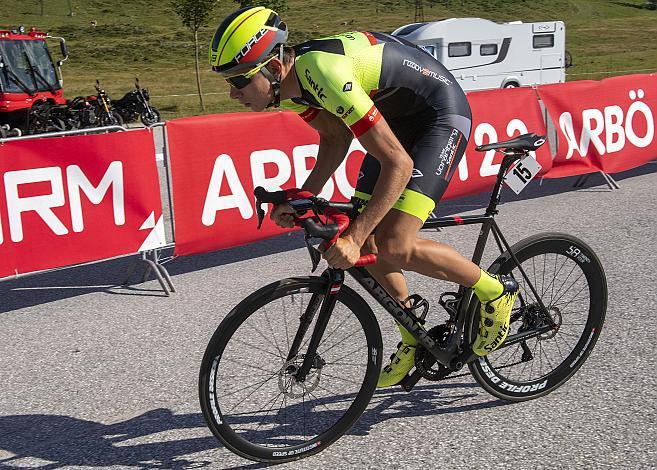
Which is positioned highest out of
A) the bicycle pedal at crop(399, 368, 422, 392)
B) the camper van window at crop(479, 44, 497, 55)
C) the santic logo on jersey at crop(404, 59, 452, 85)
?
the santic logo on jersey at crop(404, 59, 452, 85)

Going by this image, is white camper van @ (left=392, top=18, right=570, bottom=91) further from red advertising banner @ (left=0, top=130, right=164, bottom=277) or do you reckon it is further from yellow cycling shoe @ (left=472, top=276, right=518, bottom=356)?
yellow cycling shoe @ (left=472, top=276, right=518, bottom=356)

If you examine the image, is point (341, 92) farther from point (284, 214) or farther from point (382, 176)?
point (284, 214)

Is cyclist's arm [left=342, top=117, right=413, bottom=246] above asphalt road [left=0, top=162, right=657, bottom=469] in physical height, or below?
above

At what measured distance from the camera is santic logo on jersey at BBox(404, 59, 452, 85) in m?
3.64

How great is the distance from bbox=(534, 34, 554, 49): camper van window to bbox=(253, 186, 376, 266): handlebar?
101 feet

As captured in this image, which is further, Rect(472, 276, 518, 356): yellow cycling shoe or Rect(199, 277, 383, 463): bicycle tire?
Rect(472, 276, 518, 356): yellow cycling shoe

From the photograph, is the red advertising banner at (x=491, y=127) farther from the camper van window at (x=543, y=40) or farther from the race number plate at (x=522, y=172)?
the camper van window at (x=543, y=40)

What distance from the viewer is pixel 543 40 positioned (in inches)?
1270

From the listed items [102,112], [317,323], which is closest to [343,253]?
[317,323]

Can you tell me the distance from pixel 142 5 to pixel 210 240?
5402 inches

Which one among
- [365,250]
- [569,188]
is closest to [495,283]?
[365,250]

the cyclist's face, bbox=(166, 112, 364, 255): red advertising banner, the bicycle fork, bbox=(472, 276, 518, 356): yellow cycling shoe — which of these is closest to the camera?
the cyclist's face

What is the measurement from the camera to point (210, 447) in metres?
3.86

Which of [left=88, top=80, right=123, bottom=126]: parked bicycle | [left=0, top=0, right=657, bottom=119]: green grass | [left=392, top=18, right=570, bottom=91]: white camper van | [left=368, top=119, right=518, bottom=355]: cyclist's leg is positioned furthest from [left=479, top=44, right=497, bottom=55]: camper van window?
[left=368, top=119, right=518, bottom=355]: cyclist's leg
